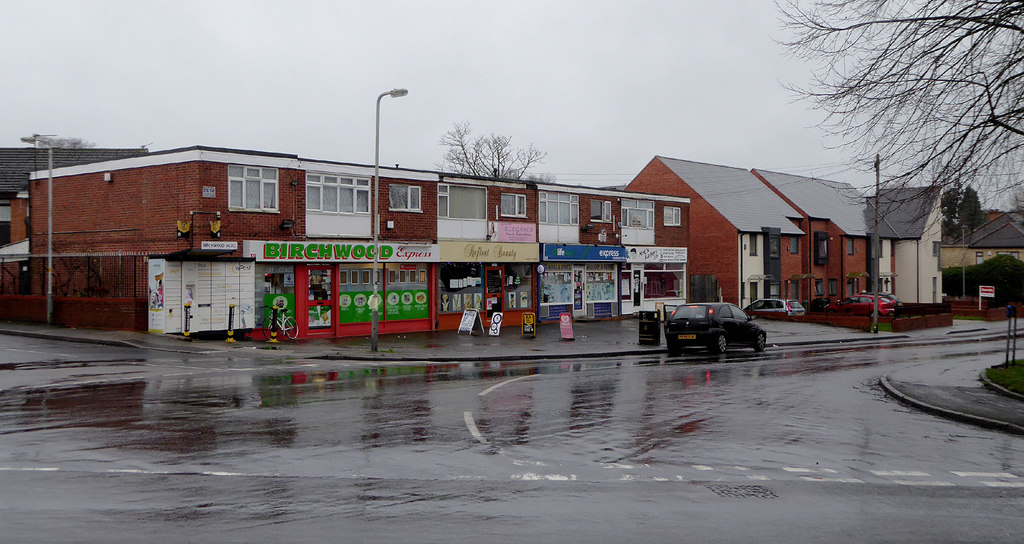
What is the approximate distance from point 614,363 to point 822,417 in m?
9.49

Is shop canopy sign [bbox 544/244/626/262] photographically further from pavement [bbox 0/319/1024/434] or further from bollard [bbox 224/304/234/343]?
bollard [bbox 224/304/234/343]

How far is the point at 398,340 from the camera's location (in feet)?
91.1

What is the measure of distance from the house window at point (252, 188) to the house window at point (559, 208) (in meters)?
13.4

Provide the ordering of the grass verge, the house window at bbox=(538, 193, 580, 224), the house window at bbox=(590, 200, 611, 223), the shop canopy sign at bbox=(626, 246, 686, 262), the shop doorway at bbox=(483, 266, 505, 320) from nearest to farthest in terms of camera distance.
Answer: the grass verge < the shop doorway at bbox=(483, 266, 505, 320) < the house window at bbox=(538, 193, 580, 224) < the house window at bbox=(590, 200, 611, 223) < the shop canopy sign at bbox=(626, 246, 686, 262)

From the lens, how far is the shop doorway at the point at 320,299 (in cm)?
2756

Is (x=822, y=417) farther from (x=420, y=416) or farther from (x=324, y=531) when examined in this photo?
(x=324, y=531)

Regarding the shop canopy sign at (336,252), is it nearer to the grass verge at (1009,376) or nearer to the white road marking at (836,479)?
the grass verge at (1009,376)

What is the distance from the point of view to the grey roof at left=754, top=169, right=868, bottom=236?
2291 inches

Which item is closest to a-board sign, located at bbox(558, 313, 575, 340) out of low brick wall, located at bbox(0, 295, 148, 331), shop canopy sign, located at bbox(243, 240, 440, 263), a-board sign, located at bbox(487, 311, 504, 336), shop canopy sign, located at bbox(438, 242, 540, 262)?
a-board sign, located at bbox(487, 311, 504, 336)

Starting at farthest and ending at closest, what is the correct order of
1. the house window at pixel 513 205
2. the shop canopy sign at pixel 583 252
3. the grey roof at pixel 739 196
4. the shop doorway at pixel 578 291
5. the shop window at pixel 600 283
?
the grey roof at pixel 739 196 < the shop window at pixel 600 283 < the shop doorway at pixel 578 291 < the shop canopy sign at pixel 583 252 < the house window at pixel 513 205

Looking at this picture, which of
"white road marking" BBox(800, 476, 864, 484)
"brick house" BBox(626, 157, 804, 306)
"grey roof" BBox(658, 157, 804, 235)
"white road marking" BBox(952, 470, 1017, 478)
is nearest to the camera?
"white road marking" BBox(800, 476, 864, 484)

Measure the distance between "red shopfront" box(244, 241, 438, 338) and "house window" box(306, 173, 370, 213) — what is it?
1.38 meters

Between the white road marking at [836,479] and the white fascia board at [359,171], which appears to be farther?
the white fascia board at [359,171]

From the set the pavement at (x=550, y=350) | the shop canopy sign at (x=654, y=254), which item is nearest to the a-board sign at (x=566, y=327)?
the pavement at (x=550, y=350)
